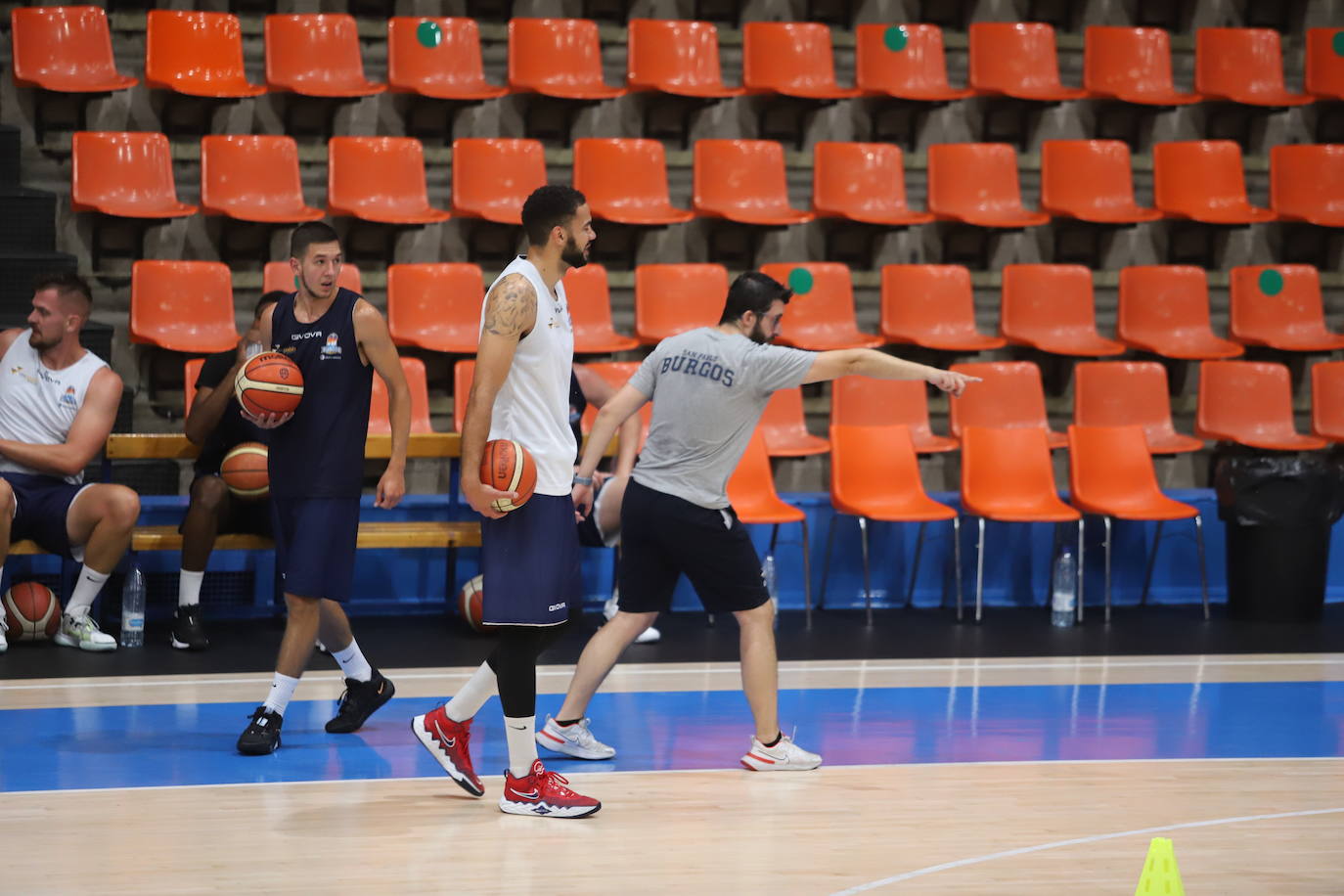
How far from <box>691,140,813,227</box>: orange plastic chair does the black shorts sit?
4.51m

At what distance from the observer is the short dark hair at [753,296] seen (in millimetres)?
4992

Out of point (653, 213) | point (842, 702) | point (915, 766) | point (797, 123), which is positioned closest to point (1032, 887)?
point (915, 766)

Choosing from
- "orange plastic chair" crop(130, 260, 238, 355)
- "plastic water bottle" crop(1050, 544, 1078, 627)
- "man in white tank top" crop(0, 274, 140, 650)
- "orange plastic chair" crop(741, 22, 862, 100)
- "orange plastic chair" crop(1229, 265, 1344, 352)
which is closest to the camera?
"man in white tank top" crop(0, 274, 140, 650)

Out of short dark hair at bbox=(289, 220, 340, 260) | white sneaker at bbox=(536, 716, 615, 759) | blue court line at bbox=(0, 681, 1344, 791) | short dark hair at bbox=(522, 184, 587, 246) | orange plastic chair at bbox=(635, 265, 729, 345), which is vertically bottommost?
blue court line at bbox=(0, 681, 1344, 791)

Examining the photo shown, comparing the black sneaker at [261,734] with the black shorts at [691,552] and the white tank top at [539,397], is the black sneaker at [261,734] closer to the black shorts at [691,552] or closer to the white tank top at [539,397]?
the black shorts at [691,552]

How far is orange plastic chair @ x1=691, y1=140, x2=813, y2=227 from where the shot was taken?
30.7ft

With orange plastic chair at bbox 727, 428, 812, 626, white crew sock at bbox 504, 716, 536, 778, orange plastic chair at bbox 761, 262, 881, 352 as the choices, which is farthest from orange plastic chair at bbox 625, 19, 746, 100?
white crew sock at bbox 504, 716, 536, 778

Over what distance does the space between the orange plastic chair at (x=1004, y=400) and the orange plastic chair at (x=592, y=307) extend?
5.96ft

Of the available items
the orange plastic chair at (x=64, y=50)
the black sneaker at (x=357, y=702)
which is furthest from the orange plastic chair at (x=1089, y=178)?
the black sneaker at (x=357, y=702)

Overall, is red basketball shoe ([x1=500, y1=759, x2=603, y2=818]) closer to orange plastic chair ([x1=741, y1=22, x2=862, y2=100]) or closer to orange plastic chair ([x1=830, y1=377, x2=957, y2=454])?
orange plastic chair ([x1=830, y1=377, x2=957, y2=454])

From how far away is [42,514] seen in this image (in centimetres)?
667

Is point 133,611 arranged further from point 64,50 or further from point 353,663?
point 64,50

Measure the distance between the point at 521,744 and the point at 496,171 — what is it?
5.27 m

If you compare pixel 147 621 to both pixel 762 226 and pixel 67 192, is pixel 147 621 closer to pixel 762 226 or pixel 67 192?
pixel 67 192
